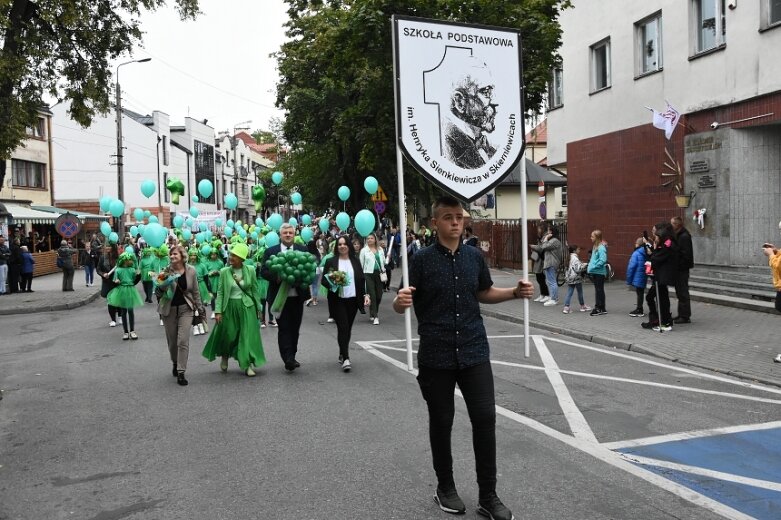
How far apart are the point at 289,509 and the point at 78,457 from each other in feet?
7.42

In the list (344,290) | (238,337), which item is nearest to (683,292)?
(344,290)

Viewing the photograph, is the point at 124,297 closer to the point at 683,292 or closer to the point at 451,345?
the point at 451,345

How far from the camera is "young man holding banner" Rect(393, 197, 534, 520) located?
423 centimetres

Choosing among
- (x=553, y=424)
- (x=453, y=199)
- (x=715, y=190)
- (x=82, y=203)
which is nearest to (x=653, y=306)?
(x=715, y=190)

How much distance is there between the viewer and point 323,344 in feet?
36.8

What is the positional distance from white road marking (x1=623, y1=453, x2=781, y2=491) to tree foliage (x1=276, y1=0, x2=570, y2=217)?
13.5 meters

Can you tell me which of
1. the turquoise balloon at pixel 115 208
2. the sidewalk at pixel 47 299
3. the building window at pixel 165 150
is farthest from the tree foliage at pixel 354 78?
the building window at pixel 165 150

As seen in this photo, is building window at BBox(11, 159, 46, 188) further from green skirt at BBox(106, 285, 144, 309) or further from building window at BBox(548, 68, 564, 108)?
green skirt at BBox(106, 285, 144, 309)

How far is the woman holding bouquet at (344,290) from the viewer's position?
905 cm

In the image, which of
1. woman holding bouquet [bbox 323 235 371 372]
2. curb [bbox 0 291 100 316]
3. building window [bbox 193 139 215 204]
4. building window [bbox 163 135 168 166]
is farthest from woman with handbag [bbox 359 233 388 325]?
building window [bbox 193 139 215 204]

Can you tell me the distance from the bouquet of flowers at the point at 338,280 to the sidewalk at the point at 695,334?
444cm

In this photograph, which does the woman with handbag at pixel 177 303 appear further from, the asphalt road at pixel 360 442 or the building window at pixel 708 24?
the building window at pixel 708 24

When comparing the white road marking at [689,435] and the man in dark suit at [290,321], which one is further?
the man in dark suit at [290,321]

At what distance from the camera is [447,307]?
4.33 metres
